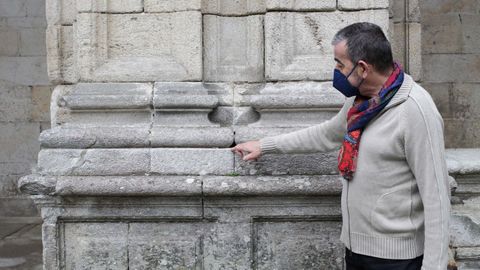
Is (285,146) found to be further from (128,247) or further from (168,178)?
(128,247)

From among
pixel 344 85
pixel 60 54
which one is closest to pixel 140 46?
pixel 60 54

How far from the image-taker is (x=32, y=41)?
6934 mm

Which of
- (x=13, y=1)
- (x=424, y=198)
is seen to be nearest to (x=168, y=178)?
(x=424, y=198)

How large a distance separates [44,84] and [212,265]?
14.9 feet

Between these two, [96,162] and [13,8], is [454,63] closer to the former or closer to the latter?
[96,162]

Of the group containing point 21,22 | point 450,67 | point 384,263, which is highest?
point 21,22

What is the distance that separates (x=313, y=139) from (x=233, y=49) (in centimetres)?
84

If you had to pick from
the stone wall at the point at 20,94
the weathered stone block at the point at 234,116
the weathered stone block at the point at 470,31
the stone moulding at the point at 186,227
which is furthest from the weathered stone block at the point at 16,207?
the weathered stone block at the point at 470,31

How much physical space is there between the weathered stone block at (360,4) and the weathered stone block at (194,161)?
102 cm

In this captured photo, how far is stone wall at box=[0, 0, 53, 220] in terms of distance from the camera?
273 inches

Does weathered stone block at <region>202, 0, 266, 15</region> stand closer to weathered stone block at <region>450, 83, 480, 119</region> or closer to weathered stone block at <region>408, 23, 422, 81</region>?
weathered stone block at <region>408, 23, 422, 81</region>

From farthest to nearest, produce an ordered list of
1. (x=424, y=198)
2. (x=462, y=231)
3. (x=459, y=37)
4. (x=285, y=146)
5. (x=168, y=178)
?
1. (x=459, y=37)
2. (x=462, y=231)
3. (x=168, y=178)
4. (x=285, y=146)
5. (x=424, y=198)

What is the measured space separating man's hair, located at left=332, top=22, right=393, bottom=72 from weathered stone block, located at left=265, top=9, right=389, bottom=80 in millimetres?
907

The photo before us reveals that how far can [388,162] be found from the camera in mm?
2287
